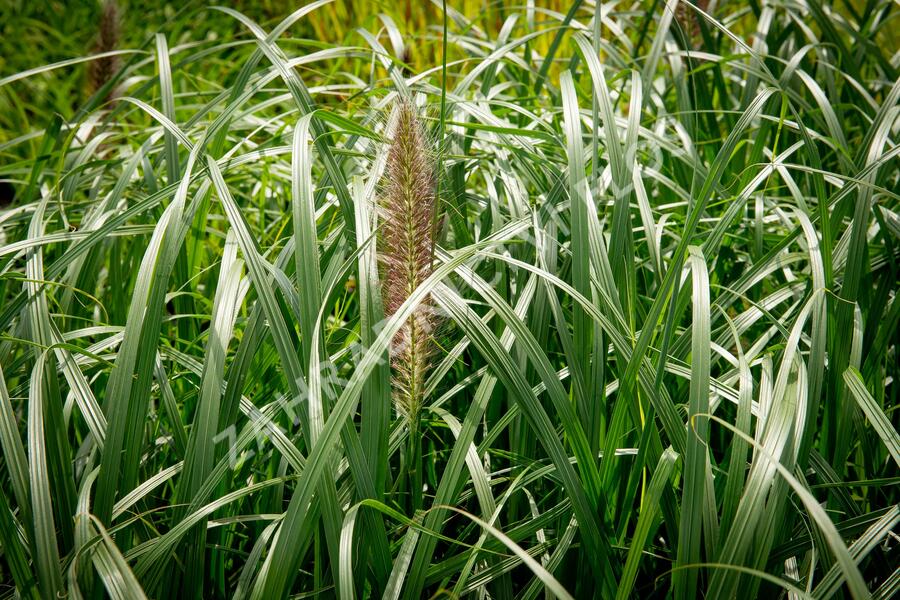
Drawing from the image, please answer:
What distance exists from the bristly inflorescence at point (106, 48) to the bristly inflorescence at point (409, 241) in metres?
2.06

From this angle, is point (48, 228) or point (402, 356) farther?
point (48, 228)

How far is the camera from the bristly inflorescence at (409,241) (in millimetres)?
1130

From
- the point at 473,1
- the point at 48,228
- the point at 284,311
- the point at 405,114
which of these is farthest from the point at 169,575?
the point at 473,1

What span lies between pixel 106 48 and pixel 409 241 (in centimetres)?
235

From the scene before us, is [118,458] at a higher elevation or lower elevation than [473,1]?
lower

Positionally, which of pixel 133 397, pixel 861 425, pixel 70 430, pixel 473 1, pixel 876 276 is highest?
pixel 473 1

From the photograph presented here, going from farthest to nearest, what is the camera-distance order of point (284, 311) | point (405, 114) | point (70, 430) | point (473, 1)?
point (473, 1)
point (70, 430)
point (284, 311)
point (405, 114)

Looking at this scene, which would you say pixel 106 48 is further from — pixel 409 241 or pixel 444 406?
pixel 409 241

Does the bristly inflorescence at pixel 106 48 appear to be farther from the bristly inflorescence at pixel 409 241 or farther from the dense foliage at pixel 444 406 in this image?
the bristly inflorescence at pixel 409 241

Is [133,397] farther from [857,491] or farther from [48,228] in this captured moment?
[857,491]

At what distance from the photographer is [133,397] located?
1170 millimetres

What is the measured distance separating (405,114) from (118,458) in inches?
30.2

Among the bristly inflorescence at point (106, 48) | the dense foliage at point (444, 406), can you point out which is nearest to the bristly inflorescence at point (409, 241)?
the dense foliage at point (444, 406)

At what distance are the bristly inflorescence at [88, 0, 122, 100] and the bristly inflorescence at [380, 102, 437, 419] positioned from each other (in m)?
2.06
